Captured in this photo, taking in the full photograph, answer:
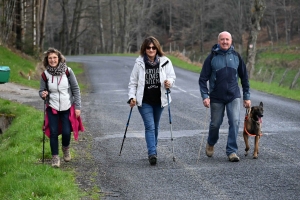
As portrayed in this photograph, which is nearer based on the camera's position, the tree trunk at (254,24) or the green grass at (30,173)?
the green grass at (30,173)

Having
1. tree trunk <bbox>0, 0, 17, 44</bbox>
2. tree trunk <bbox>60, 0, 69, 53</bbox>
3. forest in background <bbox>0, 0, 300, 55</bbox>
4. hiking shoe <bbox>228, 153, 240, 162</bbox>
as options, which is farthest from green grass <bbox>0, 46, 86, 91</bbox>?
tree trunk <bbox>60, 0, 69, 53</bbox>

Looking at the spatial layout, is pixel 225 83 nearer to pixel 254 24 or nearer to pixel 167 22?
pixel 254 24

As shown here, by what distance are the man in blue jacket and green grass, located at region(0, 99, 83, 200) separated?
2508 millimetres

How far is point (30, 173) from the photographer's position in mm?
9273

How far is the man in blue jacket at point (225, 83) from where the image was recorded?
1027 centimetres

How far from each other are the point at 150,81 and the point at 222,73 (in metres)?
1.14

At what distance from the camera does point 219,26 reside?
85.9 m

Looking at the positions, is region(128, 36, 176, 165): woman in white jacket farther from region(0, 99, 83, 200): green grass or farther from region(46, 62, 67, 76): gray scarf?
region(0, 99, 83, 200): green grass

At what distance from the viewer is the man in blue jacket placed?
10273 millimetres

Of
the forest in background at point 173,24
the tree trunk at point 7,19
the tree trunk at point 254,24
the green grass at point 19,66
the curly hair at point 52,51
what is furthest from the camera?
the forest in background at point 173,24

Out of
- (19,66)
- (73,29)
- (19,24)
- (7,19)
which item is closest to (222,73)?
(19,66)

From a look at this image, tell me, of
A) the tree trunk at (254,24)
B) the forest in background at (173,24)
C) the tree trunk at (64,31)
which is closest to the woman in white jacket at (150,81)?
the tree trunk at (254,24)

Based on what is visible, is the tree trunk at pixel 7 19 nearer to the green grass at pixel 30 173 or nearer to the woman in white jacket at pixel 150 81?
the green grass at pixel 30 173

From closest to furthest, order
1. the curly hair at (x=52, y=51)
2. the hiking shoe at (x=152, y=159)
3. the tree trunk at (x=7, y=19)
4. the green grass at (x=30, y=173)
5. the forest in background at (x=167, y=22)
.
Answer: the green grass at (x=30, y=173)
the curly hair at (x=52, y=51)
the hiking shoe at (x=152, y=159)
the tree trunk at (x=7, y=19)
the forest in background at (x=167, y=22)
